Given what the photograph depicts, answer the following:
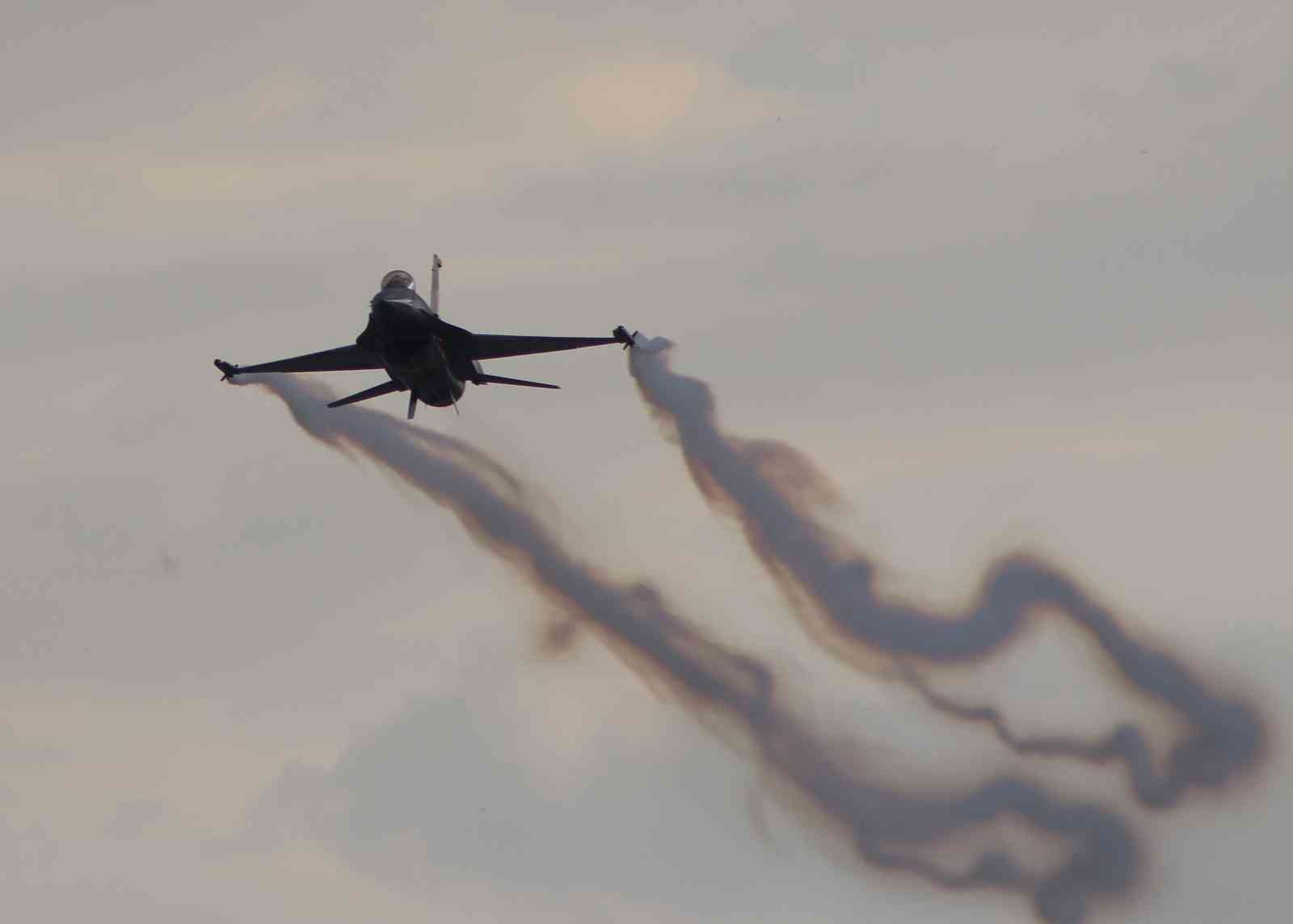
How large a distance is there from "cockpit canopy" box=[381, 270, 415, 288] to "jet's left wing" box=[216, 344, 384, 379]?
3.26 metres

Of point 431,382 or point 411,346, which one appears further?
point 431,382

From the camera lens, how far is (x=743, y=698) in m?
179

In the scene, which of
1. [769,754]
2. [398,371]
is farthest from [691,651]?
[398,371]

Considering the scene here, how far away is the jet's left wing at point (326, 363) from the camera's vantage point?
176000 mm

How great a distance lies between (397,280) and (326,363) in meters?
5.81

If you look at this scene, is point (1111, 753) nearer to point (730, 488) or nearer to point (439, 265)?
point (730, 488)

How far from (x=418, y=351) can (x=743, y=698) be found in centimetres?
1821

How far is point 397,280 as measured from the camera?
566 ft

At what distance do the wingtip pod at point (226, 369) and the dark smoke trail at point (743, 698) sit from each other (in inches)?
101

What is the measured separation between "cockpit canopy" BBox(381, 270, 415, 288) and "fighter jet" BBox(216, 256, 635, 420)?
0.03m

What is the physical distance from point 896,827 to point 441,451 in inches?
860

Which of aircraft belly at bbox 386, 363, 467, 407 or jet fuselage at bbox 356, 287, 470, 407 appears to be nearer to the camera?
jet fuselage at bbox 356, 287, 470, 407

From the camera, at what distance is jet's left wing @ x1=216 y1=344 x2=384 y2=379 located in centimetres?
17600

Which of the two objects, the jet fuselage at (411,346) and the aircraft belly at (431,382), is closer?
the jet fuselage at (411,346)
